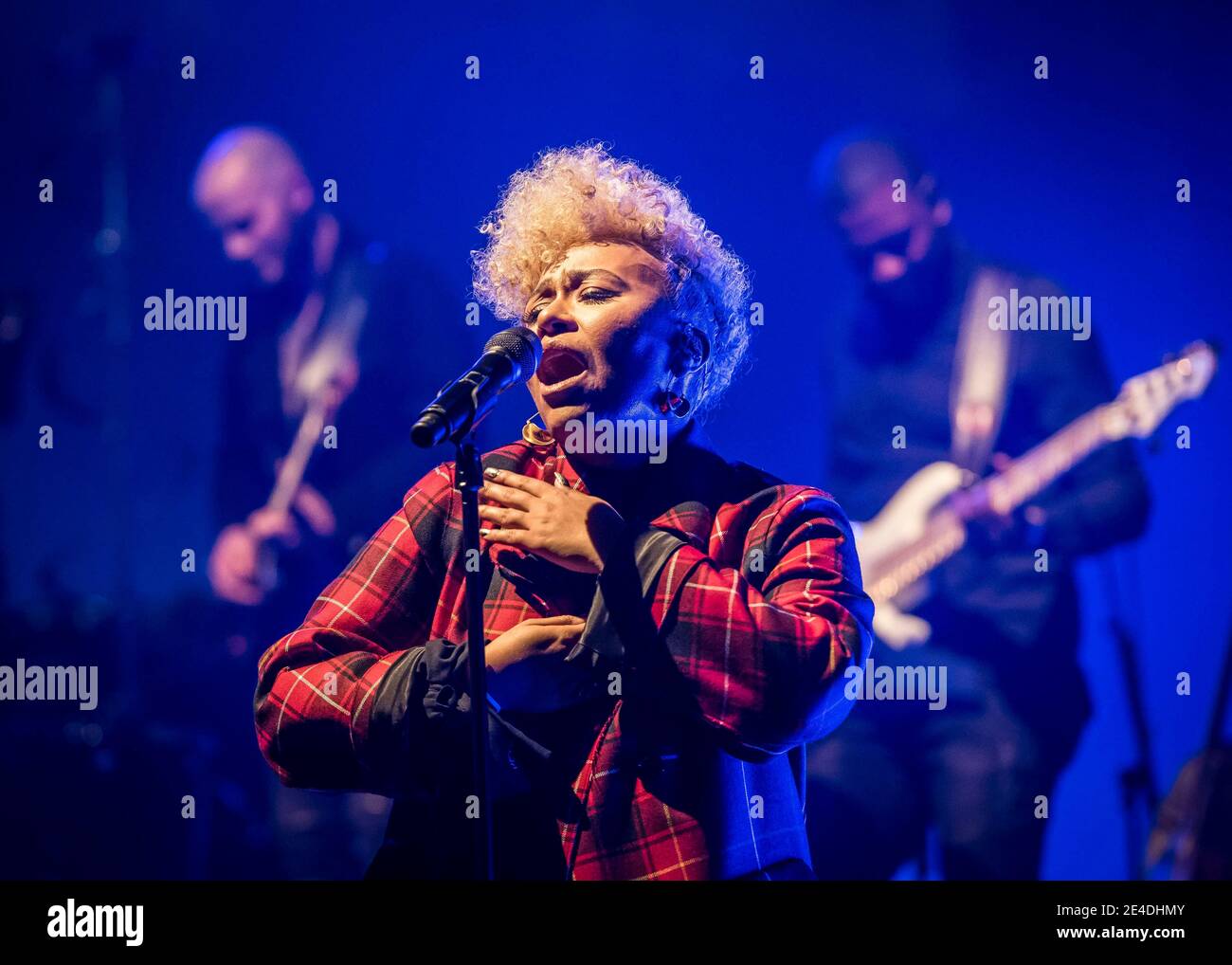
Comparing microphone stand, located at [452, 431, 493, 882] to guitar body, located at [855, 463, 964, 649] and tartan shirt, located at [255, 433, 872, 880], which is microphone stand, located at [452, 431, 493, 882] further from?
guitar body, located at [855, 463, 964, 649]

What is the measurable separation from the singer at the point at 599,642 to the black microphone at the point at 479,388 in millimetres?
212

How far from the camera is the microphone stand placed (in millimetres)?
1665

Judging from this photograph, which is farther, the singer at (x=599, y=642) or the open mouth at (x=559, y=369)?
the open mouth at (x=559, y=369)

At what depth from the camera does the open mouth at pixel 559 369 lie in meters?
2.04

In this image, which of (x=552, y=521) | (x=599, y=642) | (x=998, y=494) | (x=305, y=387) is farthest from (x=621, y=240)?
(x=998, y=494)

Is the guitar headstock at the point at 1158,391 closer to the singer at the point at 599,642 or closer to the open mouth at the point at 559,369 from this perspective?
the singer at the point at 599,642

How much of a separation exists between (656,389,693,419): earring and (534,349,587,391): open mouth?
168 mm

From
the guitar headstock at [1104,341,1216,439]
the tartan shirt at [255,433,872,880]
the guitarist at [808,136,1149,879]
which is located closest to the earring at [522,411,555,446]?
the tartan shirt at [255,433,872,880]

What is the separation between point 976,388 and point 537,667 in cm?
154

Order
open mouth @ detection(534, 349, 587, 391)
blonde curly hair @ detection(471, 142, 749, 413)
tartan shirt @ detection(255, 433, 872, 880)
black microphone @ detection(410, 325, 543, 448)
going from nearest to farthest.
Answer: black microphone @ detection(410, 325, 543, 448)
tartan shirt @ detection(255, 433, 872, 880)
open mouth @ detection(534, 349, 587, 391)
blonde curly hair @ detection(471, 142, 749, 413)

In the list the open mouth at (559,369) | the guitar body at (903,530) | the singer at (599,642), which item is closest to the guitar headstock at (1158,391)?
the guitar body at (903,530)

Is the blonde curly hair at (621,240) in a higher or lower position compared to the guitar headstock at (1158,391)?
higher
